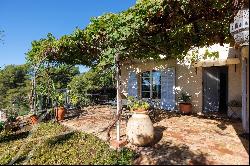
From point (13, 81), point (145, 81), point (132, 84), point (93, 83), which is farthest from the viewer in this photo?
point (13, 81)

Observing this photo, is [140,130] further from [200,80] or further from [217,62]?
[200,80]

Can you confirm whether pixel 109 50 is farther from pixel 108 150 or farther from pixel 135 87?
pixel 135 87

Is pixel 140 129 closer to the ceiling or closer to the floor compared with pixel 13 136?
closer to the ceiling

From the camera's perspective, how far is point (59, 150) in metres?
7.38

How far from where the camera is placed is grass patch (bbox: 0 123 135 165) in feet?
21.2

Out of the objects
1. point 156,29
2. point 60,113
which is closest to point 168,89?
point 156,29

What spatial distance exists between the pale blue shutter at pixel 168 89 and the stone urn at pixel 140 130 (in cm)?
717

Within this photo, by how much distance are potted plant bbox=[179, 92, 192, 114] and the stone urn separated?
6.13 m

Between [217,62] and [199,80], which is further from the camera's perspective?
[199,80]

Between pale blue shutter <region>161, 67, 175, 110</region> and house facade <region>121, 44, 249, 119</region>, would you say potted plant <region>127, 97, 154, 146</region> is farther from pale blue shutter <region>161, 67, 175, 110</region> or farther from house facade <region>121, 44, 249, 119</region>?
pale blue shutter <region>161, 67, 175, 110</region>

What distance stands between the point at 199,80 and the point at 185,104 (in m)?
1.36

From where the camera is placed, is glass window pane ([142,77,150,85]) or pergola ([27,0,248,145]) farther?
glass window pane ([142,77,150,85])

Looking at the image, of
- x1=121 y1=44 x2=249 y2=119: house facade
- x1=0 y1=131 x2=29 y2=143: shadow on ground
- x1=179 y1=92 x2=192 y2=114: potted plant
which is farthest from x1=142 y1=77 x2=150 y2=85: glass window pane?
x1=0 y1=131 x2=29 y2=143: shadow on ground

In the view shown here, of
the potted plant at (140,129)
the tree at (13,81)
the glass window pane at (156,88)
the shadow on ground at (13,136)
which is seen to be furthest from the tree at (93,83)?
the tree at (13,81)
